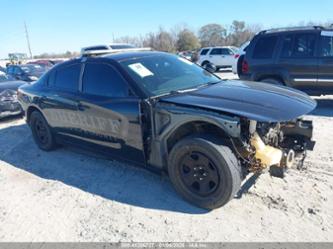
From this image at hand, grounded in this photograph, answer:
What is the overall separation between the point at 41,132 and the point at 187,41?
2077 inches

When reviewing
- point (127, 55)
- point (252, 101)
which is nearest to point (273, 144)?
point (252, 101)

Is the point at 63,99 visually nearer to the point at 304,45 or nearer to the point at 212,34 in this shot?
the point at 304,45

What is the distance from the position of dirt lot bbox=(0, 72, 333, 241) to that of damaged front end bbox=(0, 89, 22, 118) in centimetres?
370

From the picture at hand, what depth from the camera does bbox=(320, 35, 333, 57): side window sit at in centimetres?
691

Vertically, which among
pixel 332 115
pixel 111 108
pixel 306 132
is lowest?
pixel 332 115

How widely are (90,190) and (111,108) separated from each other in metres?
1.09

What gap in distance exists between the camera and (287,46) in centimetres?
728

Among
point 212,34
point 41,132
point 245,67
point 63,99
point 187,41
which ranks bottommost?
point 187,41

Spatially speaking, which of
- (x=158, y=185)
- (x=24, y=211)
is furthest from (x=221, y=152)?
(x=24, y=211)

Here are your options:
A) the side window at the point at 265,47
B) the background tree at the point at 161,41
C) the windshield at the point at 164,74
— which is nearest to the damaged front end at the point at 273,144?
the windshield at the point at 164,74

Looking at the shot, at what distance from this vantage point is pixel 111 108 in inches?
150

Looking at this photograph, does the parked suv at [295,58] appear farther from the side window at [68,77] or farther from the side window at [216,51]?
the side window at [216,51]

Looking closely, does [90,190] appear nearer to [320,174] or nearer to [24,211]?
[24,211]

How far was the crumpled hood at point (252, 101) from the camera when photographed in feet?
9.57
